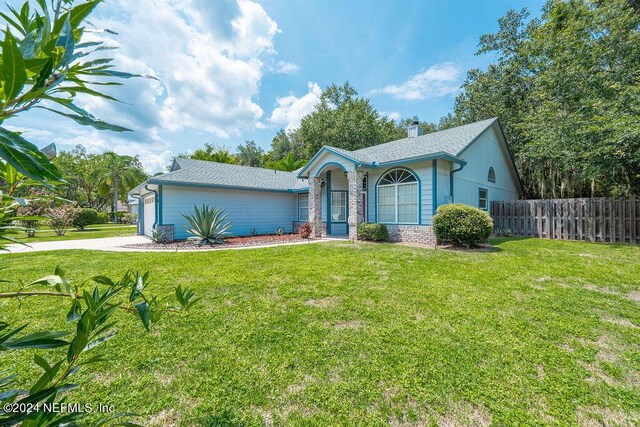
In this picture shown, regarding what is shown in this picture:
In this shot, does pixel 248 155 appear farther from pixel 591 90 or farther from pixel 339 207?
pixel 591 90

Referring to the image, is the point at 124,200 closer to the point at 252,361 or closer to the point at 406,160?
the point at 406,160

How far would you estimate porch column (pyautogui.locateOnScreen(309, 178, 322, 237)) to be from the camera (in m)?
13.6

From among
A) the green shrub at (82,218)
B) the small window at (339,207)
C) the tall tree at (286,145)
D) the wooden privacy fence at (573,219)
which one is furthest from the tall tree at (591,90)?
the green shrub at (82,218)

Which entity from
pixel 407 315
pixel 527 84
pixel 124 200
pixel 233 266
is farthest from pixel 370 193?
pixel 124 200

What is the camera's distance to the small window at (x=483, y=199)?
14.0m

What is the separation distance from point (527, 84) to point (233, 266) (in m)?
24.2

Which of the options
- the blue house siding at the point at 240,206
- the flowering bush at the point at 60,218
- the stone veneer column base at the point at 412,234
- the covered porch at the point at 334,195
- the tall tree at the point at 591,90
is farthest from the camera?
the flowering bush at the point at 60,218

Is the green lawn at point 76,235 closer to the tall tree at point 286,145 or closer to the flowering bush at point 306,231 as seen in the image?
the flowering bush at point 306,231

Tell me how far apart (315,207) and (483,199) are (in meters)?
8.91

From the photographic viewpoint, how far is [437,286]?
210 inches

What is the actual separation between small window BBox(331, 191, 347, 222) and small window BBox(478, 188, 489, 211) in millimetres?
6889

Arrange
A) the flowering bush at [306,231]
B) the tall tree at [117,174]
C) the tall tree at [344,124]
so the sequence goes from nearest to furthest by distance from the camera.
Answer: the flowering bush at [306,231]
the tall tree at [344,124]
the tall tree at [117,174]

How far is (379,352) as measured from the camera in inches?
123

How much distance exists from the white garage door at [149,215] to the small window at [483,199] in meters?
17.3
